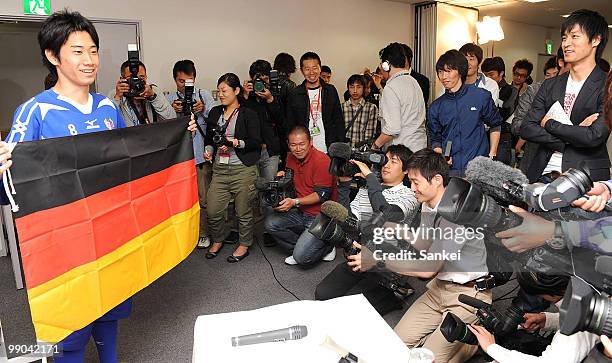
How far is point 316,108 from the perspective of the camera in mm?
3826

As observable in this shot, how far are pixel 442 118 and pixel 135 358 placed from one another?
89.0 inches

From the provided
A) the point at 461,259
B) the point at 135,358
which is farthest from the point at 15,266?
the point at 461,259

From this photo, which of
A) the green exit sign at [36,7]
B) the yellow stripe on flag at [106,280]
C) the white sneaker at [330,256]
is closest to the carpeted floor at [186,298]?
the white sneaker at [330,256]

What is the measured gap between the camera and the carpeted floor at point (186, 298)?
2.36m

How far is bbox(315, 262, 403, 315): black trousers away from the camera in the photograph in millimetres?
2645

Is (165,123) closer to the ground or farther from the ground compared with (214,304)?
farther from the ground

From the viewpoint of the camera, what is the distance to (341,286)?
108 inches

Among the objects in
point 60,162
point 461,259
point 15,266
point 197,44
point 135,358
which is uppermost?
point 197,44

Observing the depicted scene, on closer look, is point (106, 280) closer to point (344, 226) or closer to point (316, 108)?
point (344, 226)

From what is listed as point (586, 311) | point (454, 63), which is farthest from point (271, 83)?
point (586, 311)

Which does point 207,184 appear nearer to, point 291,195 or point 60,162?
point 291,195

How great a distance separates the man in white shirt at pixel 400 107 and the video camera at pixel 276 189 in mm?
700

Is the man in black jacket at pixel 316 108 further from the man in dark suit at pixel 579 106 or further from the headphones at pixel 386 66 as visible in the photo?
the man in dark suit at pixel 579 106

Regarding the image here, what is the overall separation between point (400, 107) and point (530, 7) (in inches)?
254
